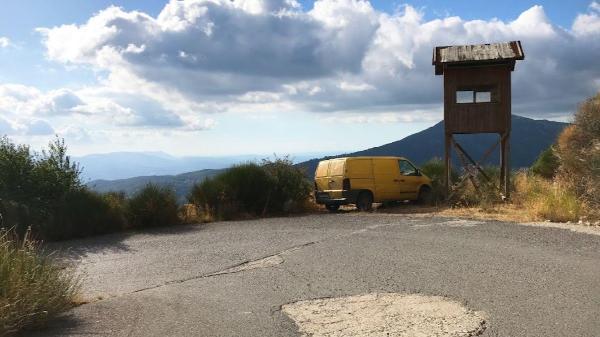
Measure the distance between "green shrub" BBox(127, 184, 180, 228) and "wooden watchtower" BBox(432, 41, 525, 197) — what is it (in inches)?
380

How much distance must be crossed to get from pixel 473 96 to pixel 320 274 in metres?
13.2

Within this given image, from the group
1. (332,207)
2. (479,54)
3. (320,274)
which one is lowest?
(320,274)

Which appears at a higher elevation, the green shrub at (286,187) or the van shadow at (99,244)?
the green shrub at (286,187)

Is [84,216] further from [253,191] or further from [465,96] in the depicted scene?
[465,96]

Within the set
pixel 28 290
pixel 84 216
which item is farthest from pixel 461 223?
pixel 28 290

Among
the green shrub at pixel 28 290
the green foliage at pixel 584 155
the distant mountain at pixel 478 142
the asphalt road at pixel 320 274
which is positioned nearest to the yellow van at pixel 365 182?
the asphalt road at pixel 320 274

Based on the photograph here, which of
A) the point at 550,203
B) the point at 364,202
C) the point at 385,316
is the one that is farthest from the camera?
the point at 364,202

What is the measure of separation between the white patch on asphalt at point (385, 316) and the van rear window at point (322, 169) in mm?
12921

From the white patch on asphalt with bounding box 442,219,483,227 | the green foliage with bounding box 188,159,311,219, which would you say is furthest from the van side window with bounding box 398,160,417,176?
the white patch on asphalt with bounding box 442,219,483,227

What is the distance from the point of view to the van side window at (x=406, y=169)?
21.0 meters

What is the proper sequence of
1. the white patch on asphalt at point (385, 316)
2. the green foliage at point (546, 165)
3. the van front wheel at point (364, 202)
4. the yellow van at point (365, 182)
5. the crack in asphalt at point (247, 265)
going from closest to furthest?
the white patch on asphalt at point (385, 316)
the crack in asphalt at point (247, 265)
the yellow van at point (365, 182)
the van front wheel at point (364, 202)
the green foliage at point (546, 165)

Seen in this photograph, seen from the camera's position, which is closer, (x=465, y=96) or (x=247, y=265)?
(x=247, y=265)

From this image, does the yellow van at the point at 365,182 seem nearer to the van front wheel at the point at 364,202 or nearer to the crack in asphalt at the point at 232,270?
the van front wheel at the point at 364,202

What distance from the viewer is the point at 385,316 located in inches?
263
